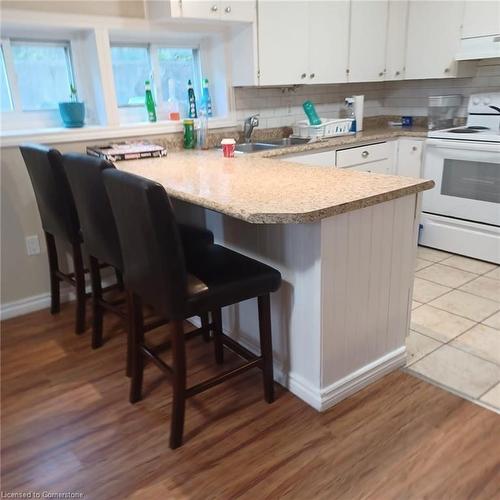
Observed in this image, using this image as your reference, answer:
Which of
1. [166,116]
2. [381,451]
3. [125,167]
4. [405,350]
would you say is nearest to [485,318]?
[405,350]

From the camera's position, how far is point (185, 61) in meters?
3.31

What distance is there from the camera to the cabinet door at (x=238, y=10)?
2822mm

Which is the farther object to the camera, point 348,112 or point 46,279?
point 348,112

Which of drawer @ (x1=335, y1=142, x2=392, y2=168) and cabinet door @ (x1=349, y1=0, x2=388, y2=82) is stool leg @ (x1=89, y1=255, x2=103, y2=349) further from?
cabinet door @ (x1=349, y1=0, x2=388, y2=82)

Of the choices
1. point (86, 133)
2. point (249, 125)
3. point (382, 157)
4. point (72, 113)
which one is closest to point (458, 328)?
point (382, 157)

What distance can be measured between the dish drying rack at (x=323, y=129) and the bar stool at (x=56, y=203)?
186cm

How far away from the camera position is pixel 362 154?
349cm

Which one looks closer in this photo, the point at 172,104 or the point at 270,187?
the point at 270,187

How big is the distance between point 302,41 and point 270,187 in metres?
1.86

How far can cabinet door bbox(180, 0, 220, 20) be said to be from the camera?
266 centimetres

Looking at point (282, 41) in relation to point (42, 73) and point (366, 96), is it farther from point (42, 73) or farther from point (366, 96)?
point (42, 73)

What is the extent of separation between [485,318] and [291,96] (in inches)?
86.7

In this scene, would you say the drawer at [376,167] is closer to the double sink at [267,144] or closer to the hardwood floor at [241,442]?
the double sink at [267,144]

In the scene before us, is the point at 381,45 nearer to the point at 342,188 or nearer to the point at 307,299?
the point at 342,188
